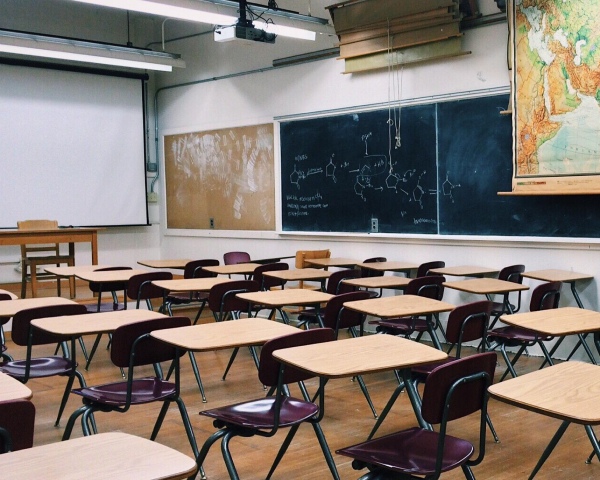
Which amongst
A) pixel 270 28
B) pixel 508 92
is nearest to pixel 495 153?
pixel 508 92

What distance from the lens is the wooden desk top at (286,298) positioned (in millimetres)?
4578

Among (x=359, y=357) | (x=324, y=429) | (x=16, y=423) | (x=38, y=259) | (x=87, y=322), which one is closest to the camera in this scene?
(x=16, y=423)

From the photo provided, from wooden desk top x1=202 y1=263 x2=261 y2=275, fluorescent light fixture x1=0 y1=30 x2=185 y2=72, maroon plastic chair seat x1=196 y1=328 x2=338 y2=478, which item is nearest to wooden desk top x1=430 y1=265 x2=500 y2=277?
wooden desk top x1=202 y1=263 x2=261 y2=275

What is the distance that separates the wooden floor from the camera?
363cm

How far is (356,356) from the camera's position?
293 cm

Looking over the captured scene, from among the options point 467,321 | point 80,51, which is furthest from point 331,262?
point 80,51

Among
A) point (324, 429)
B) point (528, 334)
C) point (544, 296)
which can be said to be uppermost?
point (544, 296)

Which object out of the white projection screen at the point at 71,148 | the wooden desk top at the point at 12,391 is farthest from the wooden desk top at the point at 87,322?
the white projection screen at the point at 71,148

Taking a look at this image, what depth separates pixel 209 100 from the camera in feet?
33.1

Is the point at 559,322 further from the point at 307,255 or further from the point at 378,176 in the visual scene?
the point at 307,255

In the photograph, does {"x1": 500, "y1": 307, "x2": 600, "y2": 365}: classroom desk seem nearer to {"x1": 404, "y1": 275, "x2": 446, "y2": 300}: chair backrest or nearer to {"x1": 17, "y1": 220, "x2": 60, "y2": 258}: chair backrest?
{"x1": 404, "y1": 275, "x2": 446, "y2": 300}: chair backrest

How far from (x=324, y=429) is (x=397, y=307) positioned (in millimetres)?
828

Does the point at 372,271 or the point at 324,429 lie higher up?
the point at 372,271

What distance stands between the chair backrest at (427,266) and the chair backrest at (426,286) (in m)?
0.95
